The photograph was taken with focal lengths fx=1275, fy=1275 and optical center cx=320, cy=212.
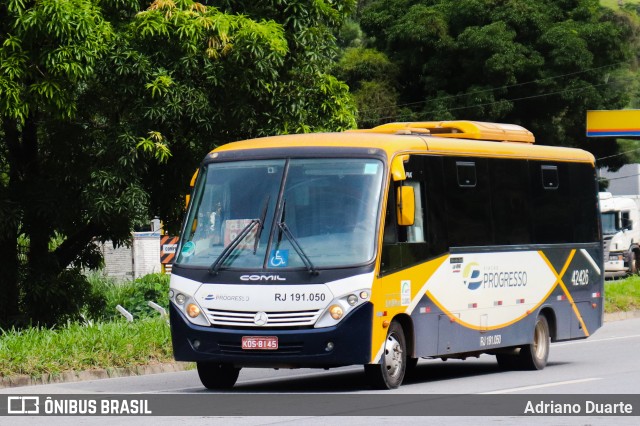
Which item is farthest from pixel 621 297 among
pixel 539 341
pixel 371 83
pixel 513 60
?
pixel 371 83

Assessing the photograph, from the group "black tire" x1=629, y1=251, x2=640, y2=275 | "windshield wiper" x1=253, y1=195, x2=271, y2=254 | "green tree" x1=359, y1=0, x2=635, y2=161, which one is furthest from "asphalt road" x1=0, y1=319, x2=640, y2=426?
"green tree" x1=359, y1=0, x2=635, y2=161

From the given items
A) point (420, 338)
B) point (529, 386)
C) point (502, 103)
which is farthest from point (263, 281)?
point (502, 103)

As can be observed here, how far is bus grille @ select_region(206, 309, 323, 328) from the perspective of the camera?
12898mm

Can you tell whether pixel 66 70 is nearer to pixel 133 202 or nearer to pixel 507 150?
pixel 133 202

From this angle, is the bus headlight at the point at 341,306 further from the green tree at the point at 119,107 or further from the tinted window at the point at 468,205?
the green tree at the point at 119,107

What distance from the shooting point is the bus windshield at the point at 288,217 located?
13.1m

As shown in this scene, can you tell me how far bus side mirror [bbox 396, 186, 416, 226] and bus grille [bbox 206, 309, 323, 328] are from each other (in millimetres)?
1413

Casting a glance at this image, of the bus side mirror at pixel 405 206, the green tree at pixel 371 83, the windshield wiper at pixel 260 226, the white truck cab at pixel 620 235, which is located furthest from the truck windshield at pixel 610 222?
the windshield wiper at pixel 260 226

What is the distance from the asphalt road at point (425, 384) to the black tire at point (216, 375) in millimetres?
106

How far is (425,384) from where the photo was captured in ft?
47.4

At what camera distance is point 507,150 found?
1647cm

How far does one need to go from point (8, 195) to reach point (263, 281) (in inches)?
296

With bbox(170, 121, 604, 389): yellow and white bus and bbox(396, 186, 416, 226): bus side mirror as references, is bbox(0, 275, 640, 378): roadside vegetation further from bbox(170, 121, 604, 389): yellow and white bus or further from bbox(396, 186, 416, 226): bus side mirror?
bbox(396, 186, 416, 226): bus side mirror

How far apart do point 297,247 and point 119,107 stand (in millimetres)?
6846
